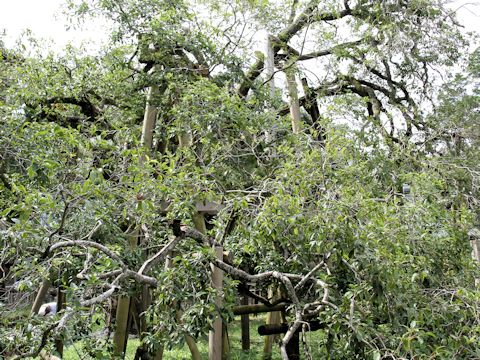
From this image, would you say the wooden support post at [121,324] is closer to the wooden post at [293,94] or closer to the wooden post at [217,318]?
the wooden post at [217,318]

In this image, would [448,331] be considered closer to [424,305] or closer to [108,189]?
[424,305]

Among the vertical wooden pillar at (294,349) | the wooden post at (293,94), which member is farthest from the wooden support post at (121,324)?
the wooden post at (293,94)

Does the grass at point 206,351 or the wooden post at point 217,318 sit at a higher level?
the wooden post at point 217,318

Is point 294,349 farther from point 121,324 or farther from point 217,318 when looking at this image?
point 121,324

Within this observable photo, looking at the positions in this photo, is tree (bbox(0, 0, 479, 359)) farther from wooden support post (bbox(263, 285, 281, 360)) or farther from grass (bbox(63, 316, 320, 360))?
grass (bbox(63, 316, 320, 360))

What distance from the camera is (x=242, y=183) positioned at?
508cm

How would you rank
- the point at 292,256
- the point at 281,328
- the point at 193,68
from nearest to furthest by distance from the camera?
the point at 292,256 < the point at 281,328 < the point at 193,68

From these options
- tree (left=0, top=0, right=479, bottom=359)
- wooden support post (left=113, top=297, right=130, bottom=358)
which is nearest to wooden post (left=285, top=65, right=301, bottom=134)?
tree (left=0, top=0, right=479, bottom=359)

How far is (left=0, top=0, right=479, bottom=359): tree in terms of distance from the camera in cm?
336

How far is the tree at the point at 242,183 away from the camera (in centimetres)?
336

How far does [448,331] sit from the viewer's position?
A: 359 cm

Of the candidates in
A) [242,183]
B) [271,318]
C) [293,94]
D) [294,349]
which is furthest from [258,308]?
[293,94]

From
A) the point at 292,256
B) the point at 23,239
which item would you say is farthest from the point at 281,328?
the point at 23,239

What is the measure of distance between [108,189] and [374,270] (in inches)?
73.4
